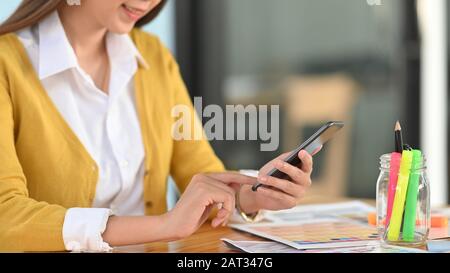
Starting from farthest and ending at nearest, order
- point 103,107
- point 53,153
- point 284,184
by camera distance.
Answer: point 103,107 → point 53,153 → point 284,184

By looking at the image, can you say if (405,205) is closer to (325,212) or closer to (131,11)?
(325,212)

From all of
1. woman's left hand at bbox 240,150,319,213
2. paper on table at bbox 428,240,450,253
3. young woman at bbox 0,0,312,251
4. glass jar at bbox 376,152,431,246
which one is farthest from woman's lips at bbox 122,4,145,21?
paper on table at bbox 428,240,450,253

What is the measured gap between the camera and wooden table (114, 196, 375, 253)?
40.4 inches

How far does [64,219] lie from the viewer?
40.0 inches

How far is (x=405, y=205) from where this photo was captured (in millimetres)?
1010

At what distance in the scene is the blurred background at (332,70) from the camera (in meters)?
2.98

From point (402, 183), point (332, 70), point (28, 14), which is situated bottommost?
point (402, 183)

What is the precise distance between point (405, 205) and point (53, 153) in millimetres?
550

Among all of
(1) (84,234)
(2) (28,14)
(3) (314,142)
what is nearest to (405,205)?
(3) (314,142)

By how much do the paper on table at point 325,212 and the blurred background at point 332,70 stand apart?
59.2 inches

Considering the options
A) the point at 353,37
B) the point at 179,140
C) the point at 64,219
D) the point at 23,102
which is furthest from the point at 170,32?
the point at 64,219

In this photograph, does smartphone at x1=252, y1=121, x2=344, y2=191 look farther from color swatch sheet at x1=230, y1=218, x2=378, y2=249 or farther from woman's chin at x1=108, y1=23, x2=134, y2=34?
woman's chin at x1=108, y1=23, x2=134, y2=34

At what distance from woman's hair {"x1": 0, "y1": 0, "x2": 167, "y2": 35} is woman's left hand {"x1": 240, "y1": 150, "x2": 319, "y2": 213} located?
0.43 meters

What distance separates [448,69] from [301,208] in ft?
Answer: 5.69
